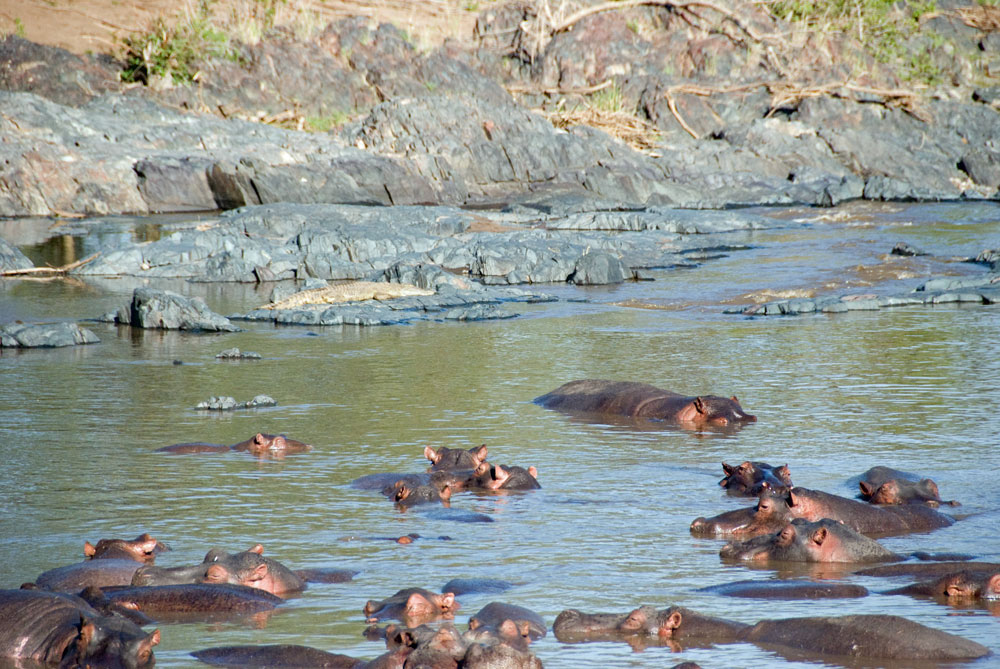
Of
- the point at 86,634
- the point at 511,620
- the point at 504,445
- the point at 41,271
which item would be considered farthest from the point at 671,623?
the point at 41,271

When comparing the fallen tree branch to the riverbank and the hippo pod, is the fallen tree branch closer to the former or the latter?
the riverbank

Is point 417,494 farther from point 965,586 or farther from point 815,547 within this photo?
point 965,586

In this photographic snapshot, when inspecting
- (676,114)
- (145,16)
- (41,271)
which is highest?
(145,16)

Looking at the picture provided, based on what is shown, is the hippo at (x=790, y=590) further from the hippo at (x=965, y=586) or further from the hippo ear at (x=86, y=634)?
the hippo ear at (x=86, y=634)

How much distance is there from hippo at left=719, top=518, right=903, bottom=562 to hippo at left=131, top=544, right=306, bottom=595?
236 centimetres

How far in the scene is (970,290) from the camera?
17.6 metres

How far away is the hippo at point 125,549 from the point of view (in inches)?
250

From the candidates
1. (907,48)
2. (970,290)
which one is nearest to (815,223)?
(970,290)

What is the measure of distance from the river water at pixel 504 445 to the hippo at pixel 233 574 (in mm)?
176

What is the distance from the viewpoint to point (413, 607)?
5414mm

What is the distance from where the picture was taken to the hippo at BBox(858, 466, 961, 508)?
7.54 meters

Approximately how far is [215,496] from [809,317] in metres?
10.1

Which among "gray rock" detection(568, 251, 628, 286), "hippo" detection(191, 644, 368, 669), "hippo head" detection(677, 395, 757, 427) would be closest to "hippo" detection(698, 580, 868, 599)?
"hippo" detection(191, 644, 368, 669)

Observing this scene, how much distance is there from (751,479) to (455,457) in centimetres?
202
